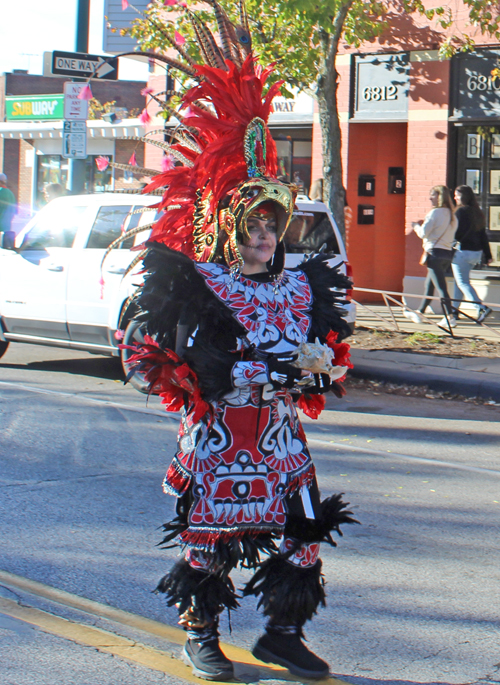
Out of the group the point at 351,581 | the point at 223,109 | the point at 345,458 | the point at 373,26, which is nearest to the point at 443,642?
the point at 351,581

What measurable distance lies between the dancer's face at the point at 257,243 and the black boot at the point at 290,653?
1.32 m

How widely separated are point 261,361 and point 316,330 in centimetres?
33

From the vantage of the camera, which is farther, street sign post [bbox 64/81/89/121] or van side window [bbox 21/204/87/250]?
street sign post [bbox 64/81/89/121]

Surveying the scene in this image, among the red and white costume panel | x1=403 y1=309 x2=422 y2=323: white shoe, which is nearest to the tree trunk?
x1=403 y1=309 x2=422 y2=323: white shoe

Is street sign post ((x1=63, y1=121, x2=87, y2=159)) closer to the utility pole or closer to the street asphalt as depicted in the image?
the utility pole

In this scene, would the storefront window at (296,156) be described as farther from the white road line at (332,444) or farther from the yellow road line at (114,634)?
the yellow road line at (114,634)

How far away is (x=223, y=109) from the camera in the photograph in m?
3.32

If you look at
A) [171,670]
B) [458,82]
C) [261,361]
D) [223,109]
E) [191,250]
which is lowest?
[171,670]

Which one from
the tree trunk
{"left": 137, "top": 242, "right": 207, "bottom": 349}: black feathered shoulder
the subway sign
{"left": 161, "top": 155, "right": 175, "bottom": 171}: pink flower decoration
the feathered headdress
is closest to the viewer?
{"left": 137, "top": 242, "right": 207, "bottom": 349}: black feathered shoulder

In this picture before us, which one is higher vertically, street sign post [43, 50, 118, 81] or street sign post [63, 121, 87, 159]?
street sign post [43, 50, 118, 81]

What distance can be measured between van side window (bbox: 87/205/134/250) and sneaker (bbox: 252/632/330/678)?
20.3ft

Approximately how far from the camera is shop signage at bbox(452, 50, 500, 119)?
14133mm

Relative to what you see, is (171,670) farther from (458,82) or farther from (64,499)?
(458,82)

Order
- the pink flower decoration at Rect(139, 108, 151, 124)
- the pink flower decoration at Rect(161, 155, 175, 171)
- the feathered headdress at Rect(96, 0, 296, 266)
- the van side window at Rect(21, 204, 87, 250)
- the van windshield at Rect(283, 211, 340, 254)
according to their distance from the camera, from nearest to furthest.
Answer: the feathered headdress at Rect(96, 0, 296, 266) < the pink flower decoration at Rect(161, 155, 175, 171) < the pink flower decoration at Rect(139, 108, 151, 124) < the van side window at Rect(21, 204, 87, 250) < the van windshield at Rect(283, 211, 340, 254)
